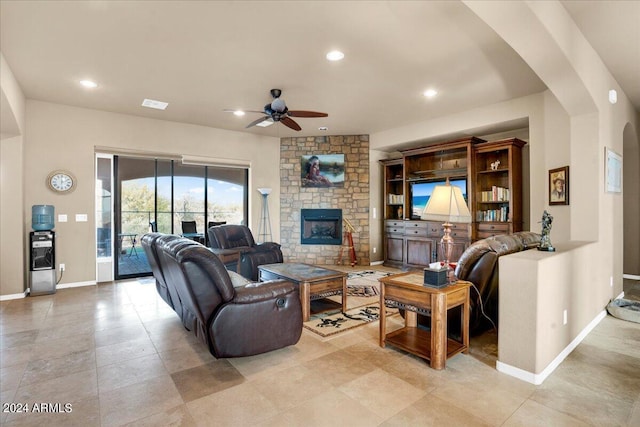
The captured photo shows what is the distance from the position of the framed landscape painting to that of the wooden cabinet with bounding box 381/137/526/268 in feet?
3.20

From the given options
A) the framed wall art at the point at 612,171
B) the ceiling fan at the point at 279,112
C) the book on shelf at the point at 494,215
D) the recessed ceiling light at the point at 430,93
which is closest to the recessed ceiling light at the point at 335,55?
the ceiling fan at the point at 279,112

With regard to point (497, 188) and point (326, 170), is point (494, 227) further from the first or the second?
point (326, 170)

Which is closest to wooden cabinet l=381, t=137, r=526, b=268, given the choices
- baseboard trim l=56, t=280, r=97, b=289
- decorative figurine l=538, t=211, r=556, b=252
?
decorative figurine l=538, t=211, r=556, b=252

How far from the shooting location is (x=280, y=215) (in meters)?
7.21

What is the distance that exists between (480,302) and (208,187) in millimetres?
5481

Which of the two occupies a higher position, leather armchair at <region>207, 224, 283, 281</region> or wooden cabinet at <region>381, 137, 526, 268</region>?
wooden cabinet at <region>381, 137, 526, 268</region>

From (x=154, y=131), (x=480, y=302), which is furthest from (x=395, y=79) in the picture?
(x=154, y=131)

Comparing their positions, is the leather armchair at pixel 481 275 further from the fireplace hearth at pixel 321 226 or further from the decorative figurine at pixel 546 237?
the fireplace hearth at pixel 321 226

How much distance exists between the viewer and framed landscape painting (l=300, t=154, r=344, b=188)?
708cm

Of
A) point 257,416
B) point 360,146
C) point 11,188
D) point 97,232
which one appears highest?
point 360,146

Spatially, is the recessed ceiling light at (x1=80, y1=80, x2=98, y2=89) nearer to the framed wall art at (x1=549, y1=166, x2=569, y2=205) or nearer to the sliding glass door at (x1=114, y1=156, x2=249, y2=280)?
the sliding glass door at (x1=114, y1=156, x2=249, y2=280)

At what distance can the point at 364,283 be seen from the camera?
5.30 meters

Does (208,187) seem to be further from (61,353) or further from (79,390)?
(79,390)

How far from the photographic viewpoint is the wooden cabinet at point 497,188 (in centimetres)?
511
